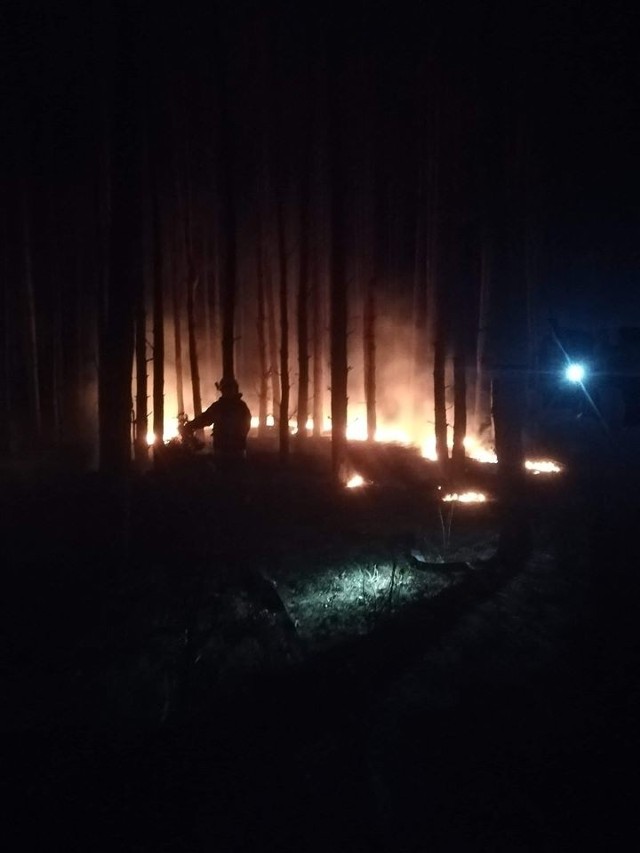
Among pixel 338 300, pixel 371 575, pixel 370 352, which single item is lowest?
pixel 371 575

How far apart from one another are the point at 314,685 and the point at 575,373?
20.7m

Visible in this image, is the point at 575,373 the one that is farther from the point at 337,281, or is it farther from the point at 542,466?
the point at 337,281

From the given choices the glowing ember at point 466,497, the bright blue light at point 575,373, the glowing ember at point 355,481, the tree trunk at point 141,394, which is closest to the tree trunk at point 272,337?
the tree trunk at point 141,394

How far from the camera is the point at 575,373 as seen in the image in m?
23.0

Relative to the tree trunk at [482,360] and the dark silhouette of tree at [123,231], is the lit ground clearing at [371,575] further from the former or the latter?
the tree trunk at [482,360]

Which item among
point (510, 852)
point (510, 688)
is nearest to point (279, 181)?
point (510, 688)

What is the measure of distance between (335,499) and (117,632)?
7.53 metres

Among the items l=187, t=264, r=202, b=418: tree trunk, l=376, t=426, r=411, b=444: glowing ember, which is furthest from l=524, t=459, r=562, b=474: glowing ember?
l=187, t=264, r=202, b=418: tree trunk

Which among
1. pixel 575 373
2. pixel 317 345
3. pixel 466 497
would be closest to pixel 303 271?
pixel 317 345

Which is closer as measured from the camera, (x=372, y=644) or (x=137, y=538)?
(x=372, y=644)

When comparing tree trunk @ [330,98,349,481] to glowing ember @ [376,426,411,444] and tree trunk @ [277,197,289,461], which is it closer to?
tree trunk @ [277,197,289,461]

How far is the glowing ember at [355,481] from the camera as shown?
15.6 m

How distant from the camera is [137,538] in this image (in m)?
10.5

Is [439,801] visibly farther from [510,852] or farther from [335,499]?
[335,499]
